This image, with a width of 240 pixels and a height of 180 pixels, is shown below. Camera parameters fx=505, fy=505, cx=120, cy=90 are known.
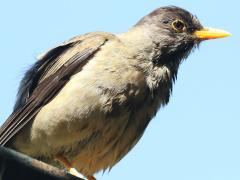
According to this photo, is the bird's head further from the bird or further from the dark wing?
the dark wing

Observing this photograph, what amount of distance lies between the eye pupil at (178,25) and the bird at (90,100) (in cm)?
53

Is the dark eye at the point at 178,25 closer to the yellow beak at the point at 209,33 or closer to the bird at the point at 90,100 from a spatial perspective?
the yellow beak at the point at 209,33

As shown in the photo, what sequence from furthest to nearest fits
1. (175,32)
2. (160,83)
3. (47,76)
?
(175,32) < (47,76) < (160,83)

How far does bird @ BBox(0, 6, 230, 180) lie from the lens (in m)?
5.21

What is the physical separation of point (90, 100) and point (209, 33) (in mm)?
2304

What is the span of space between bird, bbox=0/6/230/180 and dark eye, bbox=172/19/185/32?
518 mm

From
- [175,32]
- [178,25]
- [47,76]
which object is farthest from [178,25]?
[47,76]

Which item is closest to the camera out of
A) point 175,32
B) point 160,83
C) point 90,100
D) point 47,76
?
point 90,100

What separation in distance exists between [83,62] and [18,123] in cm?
99

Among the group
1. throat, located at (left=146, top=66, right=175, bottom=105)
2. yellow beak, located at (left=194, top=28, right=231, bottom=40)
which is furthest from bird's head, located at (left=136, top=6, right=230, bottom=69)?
throat, located at (left=146, top=66, right=175, bottom=105)

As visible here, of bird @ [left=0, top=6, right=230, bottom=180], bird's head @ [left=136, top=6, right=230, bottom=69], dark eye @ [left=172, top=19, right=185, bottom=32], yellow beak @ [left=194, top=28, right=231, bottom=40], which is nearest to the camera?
bird @ [left=0, top=6, right=230, bottom=180]

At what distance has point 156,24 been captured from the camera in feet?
22.2

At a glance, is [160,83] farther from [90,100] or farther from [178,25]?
[178,25]

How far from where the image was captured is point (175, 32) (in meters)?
6.63
